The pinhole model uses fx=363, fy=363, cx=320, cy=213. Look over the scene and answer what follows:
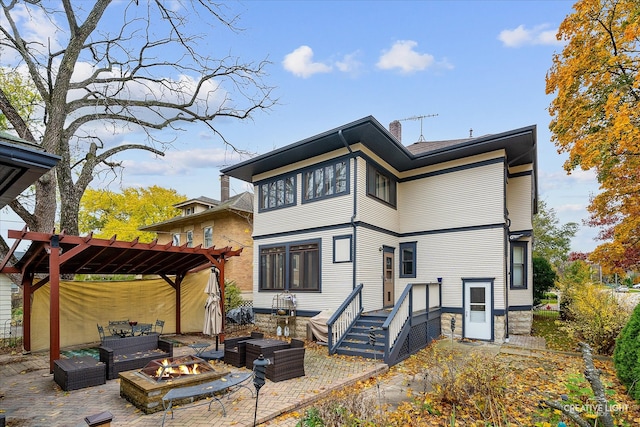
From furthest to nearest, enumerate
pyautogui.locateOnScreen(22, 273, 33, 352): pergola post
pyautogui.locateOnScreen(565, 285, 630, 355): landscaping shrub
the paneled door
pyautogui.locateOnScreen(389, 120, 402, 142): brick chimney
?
pyautogui.locateOnScreen(389, 120, 402, 142): brick chimney → the paneled door → pyautogui.locateOnScreen(22, 273, 33, 352): pergola post → pyautogui.locateOnScreen(565, 285, 630, 355): landscaping shrub

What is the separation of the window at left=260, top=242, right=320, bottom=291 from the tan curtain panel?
283 centimetres

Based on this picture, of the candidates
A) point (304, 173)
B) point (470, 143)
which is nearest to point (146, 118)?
point (304, 173)

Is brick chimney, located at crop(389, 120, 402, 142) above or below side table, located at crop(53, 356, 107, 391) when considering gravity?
above

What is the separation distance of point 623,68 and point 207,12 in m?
12.9

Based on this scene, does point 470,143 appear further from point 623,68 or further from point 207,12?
point 207,12

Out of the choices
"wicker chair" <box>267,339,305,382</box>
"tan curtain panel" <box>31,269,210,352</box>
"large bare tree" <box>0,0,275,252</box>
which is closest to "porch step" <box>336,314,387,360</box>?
"wicker chair" <box>267,339,305,382</box>

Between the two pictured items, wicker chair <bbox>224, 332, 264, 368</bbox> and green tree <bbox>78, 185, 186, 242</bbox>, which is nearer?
wicker chair <bbox>224, 332, 264, 368</bbox>

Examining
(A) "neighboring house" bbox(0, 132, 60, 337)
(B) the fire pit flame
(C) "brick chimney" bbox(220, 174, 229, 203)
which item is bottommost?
(B) the fire pit flame

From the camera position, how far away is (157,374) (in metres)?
5.95

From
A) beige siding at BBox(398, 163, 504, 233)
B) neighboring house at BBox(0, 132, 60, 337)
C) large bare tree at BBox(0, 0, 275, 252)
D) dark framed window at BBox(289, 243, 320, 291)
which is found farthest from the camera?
large bare tree at BBox(0, 0, 275, 252)

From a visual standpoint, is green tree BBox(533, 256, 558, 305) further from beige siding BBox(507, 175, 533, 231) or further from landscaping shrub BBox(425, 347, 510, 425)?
landscaping shrub BBox(425, 347, 510, 425)

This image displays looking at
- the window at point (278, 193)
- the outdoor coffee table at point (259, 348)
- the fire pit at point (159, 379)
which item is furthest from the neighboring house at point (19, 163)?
the window at point (278, 193)

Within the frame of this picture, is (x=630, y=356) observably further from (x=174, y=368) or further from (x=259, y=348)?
(x=174, y=368)

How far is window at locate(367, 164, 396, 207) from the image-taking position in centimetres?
1161
